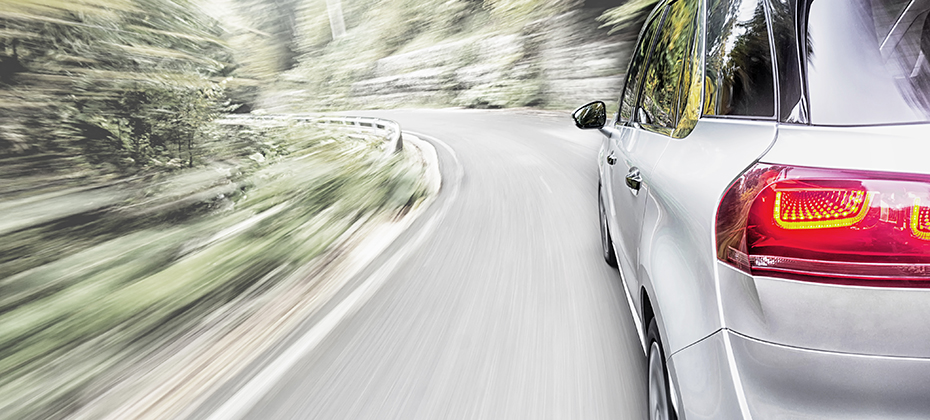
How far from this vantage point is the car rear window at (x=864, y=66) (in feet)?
3.79

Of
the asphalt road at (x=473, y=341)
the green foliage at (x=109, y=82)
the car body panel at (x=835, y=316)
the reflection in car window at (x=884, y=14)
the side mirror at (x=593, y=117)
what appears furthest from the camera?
the green foliage at (x=109, y=82)

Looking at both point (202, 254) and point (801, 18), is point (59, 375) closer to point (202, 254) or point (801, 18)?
point (202, 254)

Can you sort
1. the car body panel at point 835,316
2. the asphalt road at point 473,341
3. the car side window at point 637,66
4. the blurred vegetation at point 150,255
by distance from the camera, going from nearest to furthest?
1. the car body panel at point 835,316
2. the asphalt road at point 473,341
3. the car side window at point 637,66
4. the blurred vegetation at point 150,255

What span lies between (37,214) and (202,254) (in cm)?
188

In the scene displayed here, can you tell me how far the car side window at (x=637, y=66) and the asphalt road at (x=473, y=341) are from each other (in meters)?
1.19

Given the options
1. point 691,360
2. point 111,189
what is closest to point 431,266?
point 691,360

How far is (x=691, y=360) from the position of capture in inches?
55.1

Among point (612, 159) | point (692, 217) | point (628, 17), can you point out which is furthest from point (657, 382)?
point (628, 17)

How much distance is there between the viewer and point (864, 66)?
3.99ft

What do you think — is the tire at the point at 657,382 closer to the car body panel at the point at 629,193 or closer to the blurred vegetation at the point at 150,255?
the car body panel at the point at 629,193

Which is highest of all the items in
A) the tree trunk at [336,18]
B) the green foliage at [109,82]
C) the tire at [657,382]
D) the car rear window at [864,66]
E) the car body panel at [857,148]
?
the tree trunk at [336,18]

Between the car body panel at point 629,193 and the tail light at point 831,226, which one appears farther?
the car body panel at point 629,193

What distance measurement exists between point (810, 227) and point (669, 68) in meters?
1.47

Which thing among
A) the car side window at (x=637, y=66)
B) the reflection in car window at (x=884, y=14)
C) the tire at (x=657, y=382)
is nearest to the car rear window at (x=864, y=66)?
the reflection in car window at (x=884, y=14)
